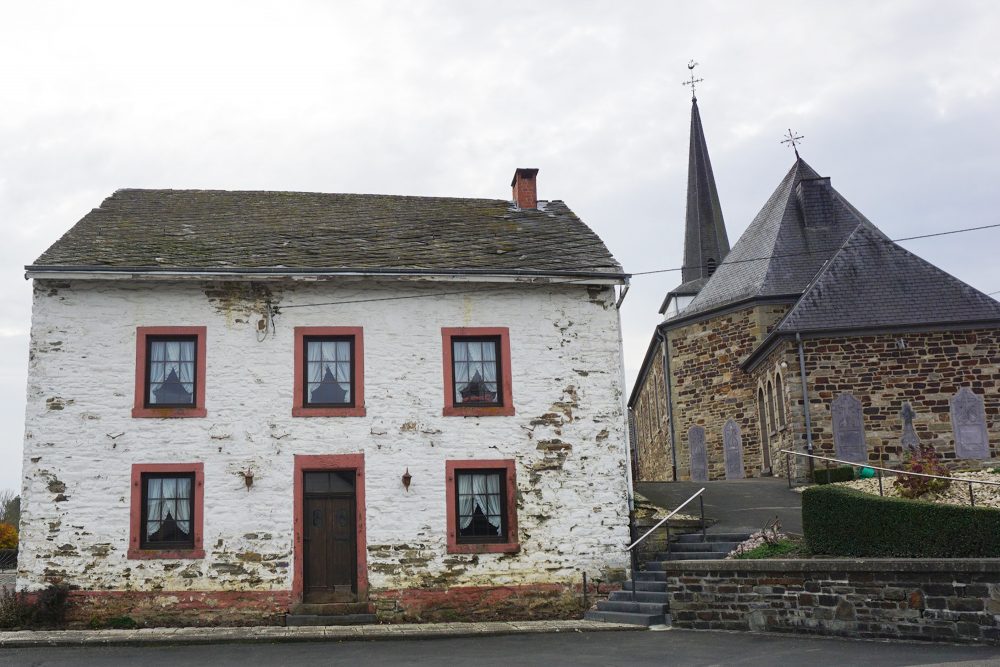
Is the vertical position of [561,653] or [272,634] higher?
[272,634]

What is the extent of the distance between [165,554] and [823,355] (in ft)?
51.2

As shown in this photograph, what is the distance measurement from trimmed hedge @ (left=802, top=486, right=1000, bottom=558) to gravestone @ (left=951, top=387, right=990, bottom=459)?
11431 mm

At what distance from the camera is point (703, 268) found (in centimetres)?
4344

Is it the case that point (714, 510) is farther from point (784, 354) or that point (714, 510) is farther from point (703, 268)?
point (703, 268)

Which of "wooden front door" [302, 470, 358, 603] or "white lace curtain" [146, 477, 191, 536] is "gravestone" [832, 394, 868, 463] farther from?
Result: "white lace curtain" [146, 477, 191, 536]

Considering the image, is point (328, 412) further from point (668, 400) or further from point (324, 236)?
point (668, 400)

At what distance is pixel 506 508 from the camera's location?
16438 mm

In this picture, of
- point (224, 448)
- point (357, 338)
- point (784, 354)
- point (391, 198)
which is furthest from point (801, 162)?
point (224, 448)

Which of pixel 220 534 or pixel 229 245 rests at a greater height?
pixel 229 245

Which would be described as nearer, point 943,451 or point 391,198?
point 391,198

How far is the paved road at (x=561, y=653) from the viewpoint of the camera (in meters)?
11.1

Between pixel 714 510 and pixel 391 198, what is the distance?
8777mm

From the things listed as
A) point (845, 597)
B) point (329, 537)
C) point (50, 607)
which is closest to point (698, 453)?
point (329, 537)

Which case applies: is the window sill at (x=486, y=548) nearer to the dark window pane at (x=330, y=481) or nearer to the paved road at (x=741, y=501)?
the dark window pane at (x=330, y=481)
